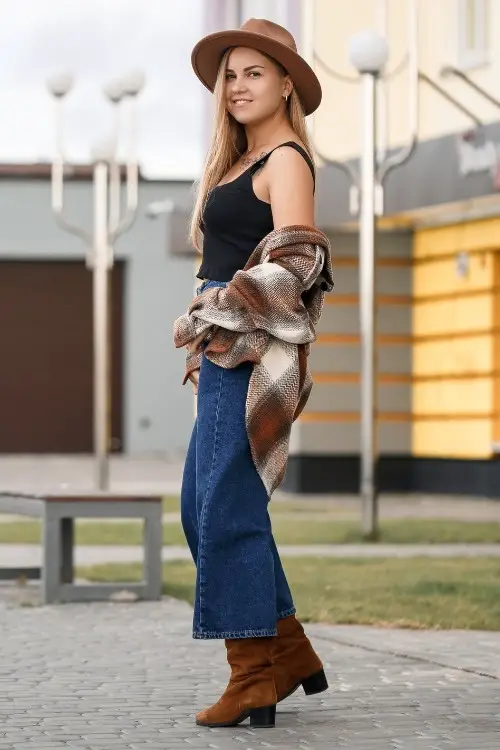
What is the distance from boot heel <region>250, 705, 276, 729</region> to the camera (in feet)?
17.8

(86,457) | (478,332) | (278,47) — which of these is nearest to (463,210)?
(478,332)

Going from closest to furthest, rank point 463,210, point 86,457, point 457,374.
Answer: point 463,210, point 457,374, point 86,457

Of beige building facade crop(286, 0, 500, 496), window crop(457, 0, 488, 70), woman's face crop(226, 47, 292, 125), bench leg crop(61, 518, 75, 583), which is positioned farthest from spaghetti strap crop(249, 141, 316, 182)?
window crop(457, 0, 488, 70)

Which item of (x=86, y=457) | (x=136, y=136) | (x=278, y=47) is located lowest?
(x=86, y=457)

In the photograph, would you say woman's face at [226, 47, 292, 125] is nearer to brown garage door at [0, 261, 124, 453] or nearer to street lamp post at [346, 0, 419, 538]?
street lamp post at [346, 0, 419, 538]

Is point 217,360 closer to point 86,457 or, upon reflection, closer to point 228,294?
point 228,294

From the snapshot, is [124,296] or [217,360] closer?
[217,360]

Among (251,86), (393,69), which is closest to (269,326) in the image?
(251,86)

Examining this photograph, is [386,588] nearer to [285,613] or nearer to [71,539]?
[71,539]

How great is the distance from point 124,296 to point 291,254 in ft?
113

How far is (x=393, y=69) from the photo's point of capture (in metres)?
21.9

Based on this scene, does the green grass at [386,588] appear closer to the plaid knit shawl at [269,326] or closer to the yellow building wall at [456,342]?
the plaid knit shawl at [269,326]

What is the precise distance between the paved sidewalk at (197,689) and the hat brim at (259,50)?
5.84 feet

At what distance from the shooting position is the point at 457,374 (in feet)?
69.9
